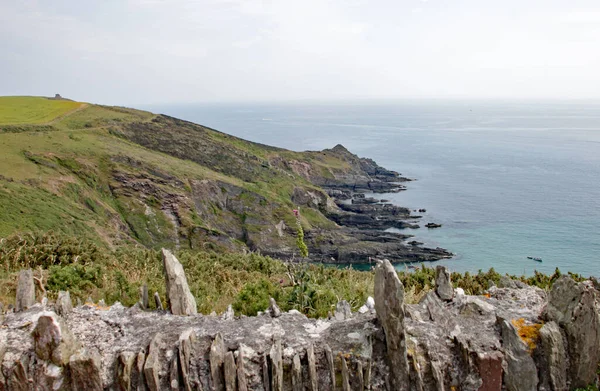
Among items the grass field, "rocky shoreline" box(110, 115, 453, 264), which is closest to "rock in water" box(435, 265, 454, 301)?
"rocky shoreline" box(110, 115, 453, 264)

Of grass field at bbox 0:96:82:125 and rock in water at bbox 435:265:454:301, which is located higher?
grass field at bbox 0:96:82:125

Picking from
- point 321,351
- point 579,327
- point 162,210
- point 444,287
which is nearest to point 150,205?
point 162,210

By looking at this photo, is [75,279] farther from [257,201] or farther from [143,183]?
[257,201]

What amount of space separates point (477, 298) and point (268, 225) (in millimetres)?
73003

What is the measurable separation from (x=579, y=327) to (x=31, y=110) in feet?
394

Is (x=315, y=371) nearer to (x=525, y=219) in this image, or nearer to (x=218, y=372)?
(x=218, y=372)

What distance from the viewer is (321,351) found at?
323 inches

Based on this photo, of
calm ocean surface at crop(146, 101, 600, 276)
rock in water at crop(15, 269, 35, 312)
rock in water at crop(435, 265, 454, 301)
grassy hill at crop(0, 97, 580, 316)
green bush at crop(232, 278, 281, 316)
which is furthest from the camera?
calm ocean surface at crop(146, 101, 600, 276)

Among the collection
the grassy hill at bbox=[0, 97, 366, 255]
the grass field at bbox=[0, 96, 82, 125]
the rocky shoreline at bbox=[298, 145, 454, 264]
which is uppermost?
the grass field at bbox=[0, 96, 82, 125]

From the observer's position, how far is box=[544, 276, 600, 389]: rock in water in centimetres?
841

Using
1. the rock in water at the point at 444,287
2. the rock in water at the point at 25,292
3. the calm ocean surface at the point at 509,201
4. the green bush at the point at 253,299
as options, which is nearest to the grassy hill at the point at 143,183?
the calm ocean surface at the point at 509,201

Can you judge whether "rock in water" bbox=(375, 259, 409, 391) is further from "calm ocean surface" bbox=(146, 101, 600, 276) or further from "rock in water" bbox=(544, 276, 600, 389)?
"calm ocean surface" bbox=(146, 101, 600, 276)

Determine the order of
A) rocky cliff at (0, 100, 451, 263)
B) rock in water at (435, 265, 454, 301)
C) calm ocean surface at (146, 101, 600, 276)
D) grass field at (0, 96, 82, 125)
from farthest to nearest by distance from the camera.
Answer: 1. grass field at (0, 96, 82, 125)
2. calm ocean surface at (146, 101, 600, 276)
3. rocky cliff at (0, 100, 451, 263)
4. rock in water at (435, 265, 454, 301)

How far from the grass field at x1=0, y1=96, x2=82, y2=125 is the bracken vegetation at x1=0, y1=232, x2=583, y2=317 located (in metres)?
81.5
